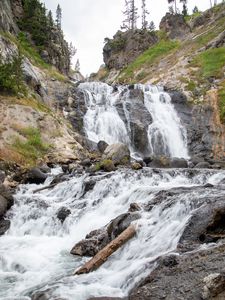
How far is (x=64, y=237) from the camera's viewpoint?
16.4 m

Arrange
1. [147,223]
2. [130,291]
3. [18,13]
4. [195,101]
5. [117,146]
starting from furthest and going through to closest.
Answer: [18,13], [195,101], [117,146], [147,223], [130,291]

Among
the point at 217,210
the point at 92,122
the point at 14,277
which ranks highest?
the point at 92,122

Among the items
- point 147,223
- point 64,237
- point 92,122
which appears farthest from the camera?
point 92,122

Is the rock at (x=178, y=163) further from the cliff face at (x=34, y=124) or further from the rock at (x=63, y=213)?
the rock at (x=63, y=213)

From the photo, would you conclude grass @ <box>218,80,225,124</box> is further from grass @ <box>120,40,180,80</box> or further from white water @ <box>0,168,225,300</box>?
grass @ <box>120,40,180,80</box>

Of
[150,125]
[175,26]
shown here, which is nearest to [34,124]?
[150,125]

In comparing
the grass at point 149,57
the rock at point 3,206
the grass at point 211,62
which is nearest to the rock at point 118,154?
the rock at point 3,206

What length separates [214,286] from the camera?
25.1ft

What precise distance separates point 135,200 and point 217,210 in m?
5.90

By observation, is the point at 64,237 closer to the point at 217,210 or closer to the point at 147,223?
the point at 147,223

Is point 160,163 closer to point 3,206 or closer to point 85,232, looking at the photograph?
point 85,232

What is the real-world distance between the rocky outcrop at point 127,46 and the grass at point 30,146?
48.7 meters

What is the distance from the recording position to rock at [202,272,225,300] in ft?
24.6

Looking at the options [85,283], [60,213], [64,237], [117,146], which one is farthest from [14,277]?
[117,146]
